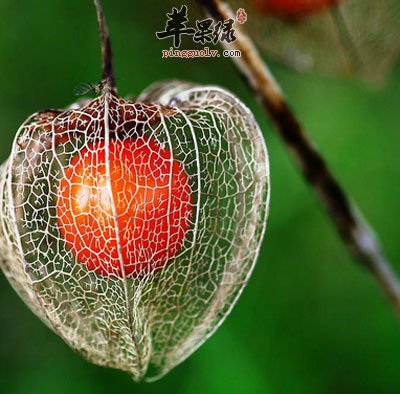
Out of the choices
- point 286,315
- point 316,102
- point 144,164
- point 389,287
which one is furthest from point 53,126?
point 316,102

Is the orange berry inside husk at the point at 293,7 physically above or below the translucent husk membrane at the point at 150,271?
above

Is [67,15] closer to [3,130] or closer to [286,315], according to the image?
[3,130]

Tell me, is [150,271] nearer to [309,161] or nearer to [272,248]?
[309,161]

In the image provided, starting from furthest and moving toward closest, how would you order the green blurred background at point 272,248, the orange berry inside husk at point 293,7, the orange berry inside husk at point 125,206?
the green blurred background at point 272,248 < the orange berry inside husk at point 293,7 < the orange berry inside husk at point 125,206

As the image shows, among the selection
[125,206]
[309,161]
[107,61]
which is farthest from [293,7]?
[125,206]

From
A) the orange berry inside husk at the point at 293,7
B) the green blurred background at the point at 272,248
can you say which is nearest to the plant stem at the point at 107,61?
the orange berry inside husk at the point at 293,7

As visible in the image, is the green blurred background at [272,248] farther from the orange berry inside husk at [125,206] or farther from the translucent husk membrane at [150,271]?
the orange berry inside husk at [125,206]

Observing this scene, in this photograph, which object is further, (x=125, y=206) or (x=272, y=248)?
(x=272, y=248)
